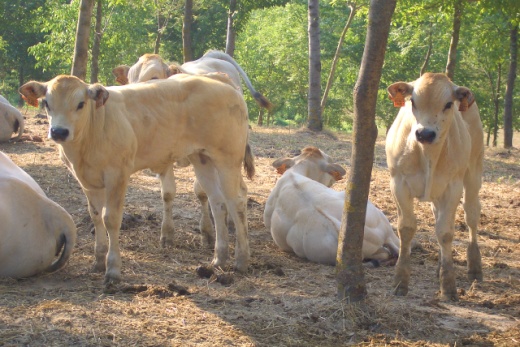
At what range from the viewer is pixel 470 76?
3391cm

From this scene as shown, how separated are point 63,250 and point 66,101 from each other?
150 centimetres

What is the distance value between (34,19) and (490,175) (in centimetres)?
2872

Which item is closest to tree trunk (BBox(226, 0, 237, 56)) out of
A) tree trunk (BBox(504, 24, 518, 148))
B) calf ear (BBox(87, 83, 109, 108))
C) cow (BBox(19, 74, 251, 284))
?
tree trunk (BBox(504, 24, 518, 148))

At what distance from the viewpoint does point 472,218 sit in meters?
8.40

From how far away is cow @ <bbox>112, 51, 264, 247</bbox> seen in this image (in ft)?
29.8

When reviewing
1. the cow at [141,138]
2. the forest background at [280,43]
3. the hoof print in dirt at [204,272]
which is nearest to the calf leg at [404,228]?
the cow at [141,138]

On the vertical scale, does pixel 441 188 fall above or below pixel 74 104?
below

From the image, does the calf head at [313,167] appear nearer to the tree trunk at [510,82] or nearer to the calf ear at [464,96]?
the calf ear at [464,96]

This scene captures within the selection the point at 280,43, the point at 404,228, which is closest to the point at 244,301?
the point at 404,228

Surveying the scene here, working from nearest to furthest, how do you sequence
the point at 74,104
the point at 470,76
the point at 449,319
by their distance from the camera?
the point at 449,319
the point at 74,104
the point at 470,76

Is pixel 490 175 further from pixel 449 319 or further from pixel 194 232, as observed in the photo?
pixel 449 319

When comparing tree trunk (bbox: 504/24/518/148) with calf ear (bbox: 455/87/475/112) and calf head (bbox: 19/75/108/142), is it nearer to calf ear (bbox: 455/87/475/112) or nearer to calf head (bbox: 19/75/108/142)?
calf ear (bbox: 455/87/475/112)

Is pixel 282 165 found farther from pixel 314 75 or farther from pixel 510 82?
pixel 510 82

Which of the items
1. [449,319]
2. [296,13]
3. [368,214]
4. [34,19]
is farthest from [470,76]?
[449,319]
